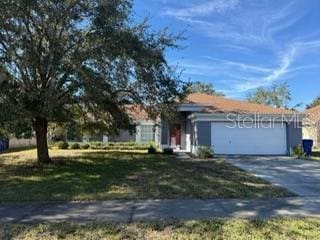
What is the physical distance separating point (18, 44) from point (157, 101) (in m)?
6.45

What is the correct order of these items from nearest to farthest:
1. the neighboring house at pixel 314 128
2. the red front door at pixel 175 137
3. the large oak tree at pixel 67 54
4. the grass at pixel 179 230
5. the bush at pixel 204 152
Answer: the grass at pixel 179 230 → the large oak tree at pixel 67 54 → the bush at pixel 204 152 → the red front door at pixel 175 137 → the neighboring house at pixel 314 128

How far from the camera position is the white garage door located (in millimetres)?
26750

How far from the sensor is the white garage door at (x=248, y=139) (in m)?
26.8

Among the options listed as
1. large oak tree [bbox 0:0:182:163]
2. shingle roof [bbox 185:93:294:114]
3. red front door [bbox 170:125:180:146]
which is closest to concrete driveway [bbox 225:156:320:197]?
large oak tree [bbox 0:0:182:163]

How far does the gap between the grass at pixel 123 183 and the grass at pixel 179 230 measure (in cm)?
276

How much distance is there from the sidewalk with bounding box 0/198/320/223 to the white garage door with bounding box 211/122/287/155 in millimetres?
16461

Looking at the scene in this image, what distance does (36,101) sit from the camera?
51.0 ft

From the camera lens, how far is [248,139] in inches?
1062

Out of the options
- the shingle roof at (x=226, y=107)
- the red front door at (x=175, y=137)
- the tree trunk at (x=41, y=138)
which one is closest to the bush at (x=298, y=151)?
the shingle roof at (x=226, y=107)

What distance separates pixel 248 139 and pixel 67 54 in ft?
50.7

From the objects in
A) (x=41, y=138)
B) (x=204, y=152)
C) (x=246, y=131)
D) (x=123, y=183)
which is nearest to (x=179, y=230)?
(x=123, y=183)

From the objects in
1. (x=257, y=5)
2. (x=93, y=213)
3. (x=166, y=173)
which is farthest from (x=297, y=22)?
(x=93, y=213)

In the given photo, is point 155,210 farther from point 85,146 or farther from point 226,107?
point 85,146

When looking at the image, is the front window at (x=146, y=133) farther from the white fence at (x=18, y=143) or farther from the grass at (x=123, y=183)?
the grass at (x=123, y=183)
